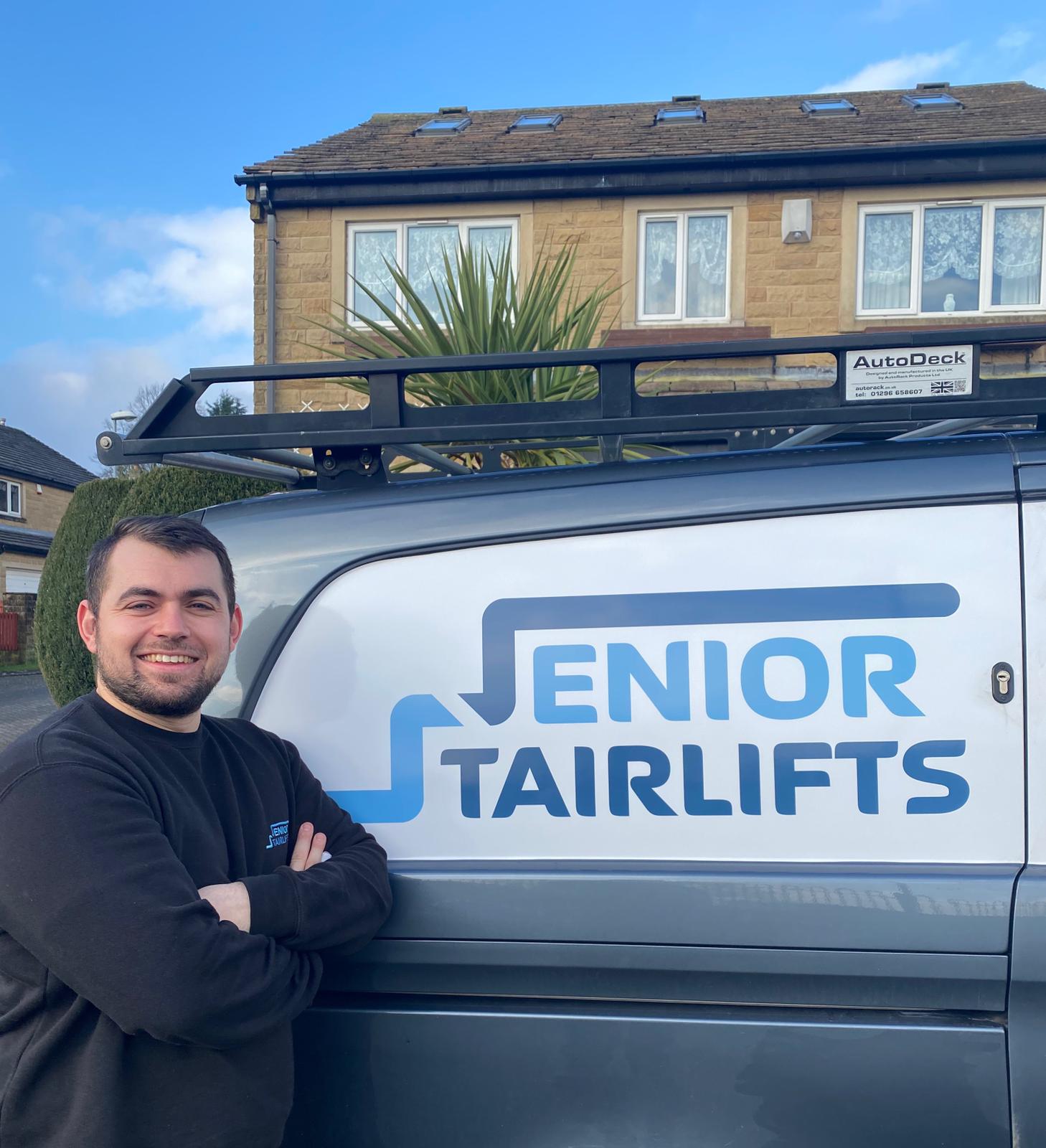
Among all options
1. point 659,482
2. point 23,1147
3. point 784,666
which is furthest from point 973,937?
point 23,1147

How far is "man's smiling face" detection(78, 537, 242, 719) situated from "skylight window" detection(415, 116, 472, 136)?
12.5 m

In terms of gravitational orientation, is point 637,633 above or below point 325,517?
below

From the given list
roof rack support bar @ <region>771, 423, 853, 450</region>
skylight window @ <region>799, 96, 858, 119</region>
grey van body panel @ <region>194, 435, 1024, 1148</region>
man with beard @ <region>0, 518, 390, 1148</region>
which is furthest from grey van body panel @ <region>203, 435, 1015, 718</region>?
skylight window @ <region>799, 96, 858, 119</region>

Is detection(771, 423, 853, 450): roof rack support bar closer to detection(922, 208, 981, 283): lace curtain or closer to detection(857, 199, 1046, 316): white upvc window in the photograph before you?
detection(857, 199, 1046, 316): white upvc window

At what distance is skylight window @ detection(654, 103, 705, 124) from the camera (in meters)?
12.3

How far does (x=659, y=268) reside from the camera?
10.7 metres

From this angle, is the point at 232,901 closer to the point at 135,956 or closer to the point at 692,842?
the point at 135,956

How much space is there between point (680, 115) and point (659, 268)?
3277 mm

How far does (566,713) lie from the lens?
1.50 meters

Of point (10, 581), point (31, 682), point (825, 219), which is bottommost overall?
point (31, 682)

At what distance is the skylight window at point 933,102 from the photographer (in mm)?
11922

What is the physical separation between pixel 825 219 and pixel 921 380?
388 inches

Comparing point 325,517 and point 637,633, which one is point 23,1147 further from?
point 637,633

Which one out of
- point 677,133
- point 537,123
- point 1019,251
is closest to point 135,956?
point 1019,251
